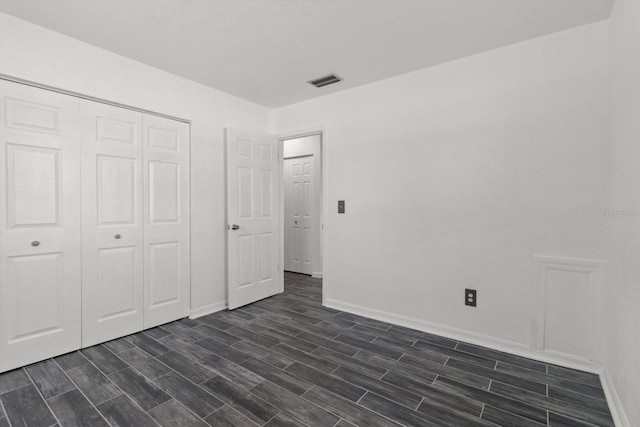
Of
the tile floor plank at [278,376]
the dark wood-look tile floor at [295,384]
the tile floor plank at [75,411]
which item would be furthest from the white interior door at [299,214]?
the tile floor plank at [75,411]

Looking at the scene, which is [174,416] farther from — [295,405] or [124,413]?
[295,405]

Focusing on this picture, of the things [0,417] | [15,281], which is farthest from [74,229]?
[0,417]

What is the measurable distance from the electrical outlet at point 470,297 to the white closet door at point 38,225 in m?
3.27

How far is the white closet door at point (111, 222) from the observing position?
8.29ft

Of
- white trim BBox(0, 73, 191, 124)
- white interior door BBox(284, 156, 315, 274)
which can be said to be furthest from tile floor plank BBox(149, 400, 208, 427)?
white interior door BBox(284, 156, 315, 274)

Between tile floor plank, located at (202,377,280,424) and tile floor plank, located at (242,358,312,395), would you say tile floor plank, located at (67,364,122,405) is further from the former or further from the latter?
tile floor plank, located at (242,358,312,395)

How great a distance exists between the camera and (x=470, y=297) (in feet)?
8.72

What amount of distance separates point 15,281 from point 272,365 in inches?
76.9

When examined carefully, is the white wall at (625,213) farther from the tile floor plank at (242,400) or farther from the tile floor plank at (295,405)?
the tile floor plank at (242,400)

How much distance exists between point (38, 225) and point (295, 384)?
7.33ft

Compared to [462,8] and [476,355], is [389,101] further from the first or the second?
[476,355]

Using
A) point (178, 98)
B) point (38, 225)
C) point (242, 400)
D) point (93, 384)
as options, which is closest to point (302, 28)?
point (178, 98)

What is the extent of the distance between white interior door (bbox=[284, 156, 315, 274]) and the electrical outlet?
2.88 m

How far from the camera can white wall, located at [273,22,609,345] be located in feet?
7.33
